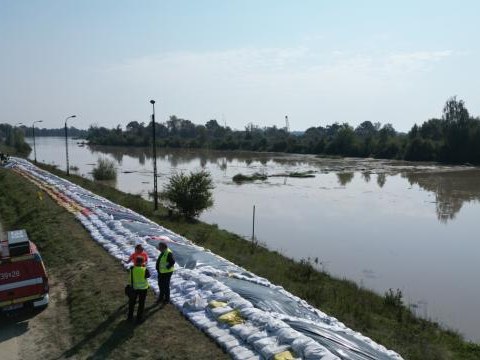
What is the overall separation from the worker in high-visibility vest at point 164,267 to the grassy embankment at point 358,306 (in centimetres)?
459

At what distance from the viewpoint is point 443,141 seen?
304ft

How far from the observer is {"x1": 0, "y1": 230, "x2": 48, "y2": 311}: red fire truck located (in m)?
10.3

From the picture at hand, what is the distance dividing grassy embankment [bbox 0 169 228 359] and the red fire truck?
702mm

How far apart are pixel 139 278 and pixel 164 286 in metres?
1.26

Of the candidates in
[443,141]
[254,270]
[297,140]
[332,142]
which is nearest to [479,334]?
[254,270]

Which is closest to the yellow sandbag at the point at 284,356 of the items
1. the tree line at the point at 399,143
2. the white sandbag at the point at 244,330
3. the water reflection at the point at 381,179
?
the white sandbag at the point at 244,330

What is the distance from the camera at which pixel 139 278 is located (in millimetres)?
9570

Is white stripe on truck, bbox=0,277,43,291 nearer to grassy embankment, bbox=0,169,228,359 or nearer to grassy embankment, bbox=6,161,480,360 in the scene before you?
grassy embankment, bbox=0,169,228,359

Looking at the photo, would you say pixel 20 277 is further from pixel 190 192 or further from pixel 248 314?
pixel 190 192

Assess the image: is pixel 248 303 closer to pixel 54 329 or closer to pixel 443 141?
pixel 54 329

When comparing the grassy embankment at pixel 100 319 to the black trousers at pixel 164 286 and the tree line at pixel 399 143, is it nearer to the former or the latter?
the black trousers at pixel 164 286

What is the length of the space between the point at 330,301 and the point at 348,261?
7882 millimetres

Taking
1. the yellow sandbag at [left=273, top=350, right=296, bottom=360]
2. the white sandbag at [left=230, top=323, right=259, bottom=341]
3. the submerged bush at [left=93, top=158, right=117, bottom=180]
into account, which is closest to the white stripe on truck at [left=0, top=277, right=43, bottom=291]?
the white sandbag at [left=230, top=323, right=259, bottom=341]

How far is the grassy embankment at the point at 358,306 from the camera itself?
11.3m
